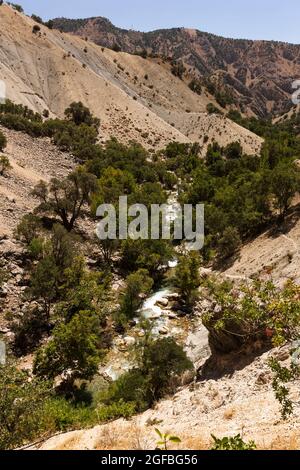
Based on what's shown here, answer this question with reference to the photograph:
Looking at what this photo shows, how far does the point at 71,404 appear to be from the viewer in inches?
883

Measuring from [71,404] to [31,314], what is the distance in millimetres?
9086

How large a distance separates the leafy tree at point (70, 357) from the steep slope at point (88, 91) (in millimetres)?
63401

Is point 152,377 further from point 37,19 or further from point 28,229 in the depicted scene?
point 37,19

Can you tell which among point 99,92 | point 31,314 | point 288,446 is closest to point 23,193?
point 31,314

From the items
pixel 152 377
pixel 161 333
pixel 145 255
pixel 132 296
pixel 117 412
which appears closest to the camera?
pixel 117 412

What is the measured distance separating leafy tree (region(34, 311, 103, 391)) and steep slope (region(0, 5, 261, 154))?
63.4m

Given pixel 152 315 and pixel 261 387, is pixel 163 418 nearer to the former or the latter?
pixel 261 387

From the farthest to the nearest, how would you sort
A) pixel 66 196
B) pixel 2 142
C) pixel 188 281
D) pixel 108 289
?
pixel 2 142
pixel 66 196
pixel 108 289
pixel 188 281

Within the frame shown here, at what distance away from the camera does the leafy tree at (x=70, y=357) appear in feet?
77.9

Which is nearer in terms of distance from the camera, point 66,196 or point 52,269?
point 52,269

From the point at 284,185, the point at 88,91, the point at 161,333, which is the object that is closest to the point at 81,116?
the point at 88,91

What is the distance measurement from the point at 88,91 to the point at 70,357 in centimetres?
8487

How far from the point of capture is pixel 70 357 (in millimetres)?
23844

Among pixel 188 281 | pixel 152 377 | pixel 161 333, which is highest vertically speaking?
pixel 188 281
